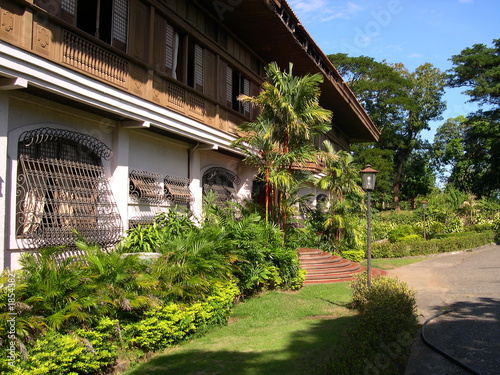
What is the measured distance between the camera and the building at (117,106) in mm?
6891

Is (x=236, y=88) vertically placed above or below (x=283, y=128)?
above

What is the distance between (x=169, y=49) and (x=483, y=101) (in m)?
36.8

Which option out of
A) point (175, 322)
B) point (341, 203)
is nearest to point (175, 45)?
point (175, 322)

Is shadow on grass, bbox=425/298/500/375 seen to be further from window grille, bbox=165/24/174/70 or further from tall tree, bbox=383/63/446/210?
tall tree, bbox=383/63/446/210

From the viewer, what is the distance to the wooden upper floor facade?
7.19m

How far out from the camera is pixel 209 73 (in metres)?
12.1

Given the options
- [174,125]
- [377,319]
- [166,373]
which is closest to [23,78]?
[174,125]

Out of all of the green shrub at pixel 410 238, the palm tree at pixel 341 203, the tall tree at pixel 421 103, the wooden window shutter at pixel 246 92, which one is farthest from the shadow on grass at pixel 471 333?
the tall tree at pixel 421 103

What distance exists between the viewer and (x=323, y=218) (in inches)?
742

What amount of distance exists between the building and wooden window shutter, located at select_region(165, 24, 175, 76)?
38 millimetres

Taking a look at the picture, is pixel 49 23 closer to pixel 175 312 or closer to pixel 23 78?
pixel 23 78

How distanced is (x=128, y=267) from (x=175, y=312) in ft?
3.23

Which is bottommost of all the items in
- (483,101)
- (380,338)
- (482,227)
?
(380,338)

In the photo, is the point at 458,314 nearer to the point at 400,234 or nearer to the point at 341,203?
the point at 341,203
